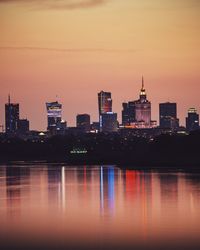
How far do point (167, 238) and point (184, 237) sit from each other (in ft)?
2.50

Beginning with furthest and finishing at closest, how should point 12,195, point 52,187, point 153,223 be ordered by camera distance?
1. point 52,187
2. point 12,195
3. point 153,223

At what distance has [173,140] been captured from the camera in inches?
5827

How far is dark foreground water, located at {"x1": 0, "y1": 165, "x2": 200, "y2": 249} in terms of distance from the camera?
1374 inches

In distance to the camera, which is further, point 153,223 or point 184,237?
point 153,223

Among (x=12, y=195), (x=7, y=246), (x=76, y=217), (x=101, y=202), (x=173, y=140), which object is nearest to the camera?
(x=7, y=246)

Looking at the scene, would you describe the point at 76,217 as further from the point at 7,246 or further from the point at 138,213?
the point at 7,246

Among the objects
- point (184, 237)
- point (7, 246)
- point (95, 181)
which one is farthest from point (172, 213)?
point (95, 181)

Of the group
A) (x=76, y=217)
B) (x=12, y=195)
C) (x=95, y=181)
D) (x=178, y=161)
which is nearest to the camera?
(x=76, y=217)

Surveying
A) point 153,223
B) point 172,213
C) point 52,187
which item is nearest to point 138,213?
point 172,213

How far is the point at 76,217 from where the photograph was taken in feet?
143

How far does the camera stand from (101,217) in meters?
43.7

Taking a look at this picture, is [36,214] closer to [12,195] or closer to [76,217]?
[76,217]

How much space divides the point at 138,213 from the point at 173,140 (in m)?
103

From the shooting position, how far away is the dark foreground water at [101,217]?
34906 mm
